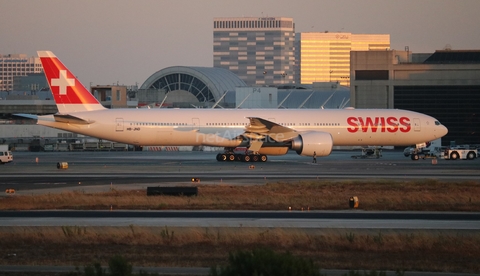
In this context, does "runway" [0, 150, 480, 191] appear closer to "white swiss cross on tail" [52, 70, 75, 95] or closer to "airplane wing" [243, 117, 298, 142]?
"airplane wing" [243, 117, 298, 142]

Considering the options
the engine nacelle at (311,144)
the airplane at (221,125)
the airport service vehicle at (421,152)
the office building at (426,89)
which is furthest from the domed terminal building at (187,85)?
the engine nacelle at (311,144)

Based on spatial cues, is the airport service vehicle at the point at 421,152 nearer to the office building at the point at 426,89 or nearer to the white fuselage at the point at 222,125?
the white fuselage at the point at 222,125

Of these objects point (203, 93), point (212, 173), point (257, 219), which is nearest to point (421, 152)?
point (212, 173)

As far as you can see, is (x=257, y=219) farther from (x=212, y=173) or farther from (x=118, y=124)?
(x=118, y=124)

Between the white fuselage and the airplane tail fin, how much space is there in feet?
3.07

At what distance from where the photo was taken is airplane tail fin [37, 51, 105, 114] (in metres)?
48.8

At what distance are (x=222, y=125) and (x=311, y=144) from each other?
6.81 m

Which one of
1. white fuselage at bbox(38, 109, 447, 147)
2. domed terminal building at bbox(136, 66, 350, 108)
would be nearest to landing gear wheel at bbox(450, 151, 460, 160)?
white fuselage at bbox(38, 109, 447, 147)

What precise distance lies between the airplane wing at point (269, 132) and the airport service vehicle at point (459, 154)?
1557cm

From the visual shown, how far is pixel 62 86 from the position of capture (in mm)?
48906

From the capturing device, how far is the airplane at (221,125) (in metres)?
48.5

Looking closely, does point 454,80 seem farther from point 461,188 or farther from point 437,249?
point 437,249

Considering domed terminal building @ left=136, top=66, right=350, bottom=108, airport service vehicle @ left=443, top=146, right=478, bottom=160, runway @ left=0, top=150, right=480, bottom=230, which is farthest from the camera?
domed terminal building @ left=136, top=66, right=350, bottom=108

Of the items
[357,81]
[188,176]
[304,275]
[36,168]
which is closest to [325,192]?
[188,176]
